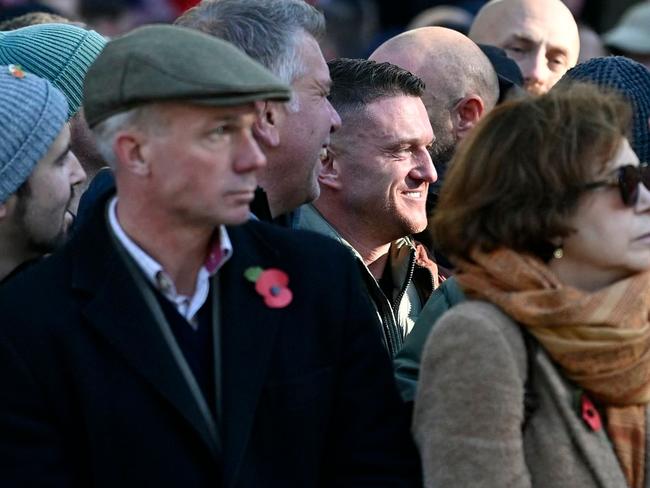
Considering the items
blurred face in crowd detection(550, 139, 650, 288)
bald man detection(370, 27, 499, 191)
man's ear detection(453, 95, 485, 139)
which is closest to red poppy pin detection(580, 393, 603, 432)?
blurred face in crowd detection(550, 139, 650, 288)

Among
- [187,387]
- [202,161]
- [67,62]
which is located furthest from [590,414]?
[67,62]

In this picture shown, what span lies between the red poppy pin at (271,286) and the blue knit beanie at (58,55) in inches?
64.4

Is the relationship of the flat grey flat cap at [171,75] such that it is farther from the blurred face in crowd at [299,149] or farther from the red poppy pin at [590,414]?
the blurred face in crowd at [299,149]

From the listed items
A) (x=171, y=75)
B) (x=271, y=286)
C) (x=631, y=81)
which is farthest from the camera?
(x=631, y=81)

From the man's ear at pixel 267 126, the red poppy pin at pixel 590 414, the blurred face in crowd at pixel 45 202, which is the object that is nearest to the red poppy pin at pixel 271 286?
the red poppy pin at pixel 590 414

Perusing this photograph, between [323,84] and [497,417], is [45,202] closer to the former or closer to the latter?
[323,84]

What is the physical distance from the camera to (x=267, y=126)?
14.4 feet

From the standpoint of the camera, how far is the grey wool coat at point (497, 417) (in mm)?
3230

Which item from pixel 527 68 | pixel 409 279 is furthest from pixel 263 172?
pixel 527 68

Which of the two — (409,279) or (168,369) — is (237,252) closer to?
(168,369)

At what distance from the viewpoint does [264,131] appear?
14.4 ft

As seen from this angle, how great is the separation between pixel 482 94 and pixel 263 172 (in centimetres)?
162

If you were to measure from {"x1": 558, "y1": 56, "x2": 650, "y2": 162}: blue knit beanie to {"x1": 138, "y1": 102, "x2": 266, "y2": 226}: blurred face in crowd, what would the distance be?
54.2 inches

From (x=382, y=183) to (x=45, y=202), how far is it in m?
1.25
